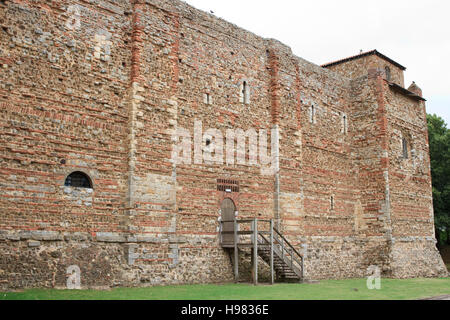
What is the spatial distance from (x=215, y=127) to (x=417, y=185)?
13661 millimetres

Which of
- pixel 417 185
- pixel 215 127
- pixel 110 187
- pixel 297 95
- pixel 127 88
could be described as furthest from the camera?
pixel 417 185

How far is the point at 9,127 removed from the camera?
1223cm

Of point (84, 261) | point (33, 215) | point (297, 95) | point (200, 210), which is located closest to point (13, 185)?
point (33, 215)

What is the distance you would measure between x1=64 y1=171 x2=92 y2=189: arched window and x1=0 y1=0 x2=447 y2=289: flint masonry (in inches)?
1.2

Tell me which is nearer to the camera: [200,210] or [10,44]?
[10,44]

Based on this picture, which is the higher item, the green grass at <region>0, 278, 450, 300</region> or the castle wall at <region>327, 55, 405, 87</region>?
the castle wall at <region>327, 55, 405, 87</region>

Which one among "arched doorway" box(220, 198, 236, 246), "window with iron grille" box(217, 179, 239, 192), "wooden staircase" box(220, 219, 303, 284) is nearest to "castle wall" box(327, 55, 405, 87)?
"window with iron grille" box(217, 179, 239, 192)

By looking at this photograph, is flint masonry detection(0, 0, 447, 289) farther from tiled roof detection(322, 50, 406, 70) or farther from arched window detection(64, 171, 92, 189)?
tiled roof detection(322, 50, 406, 70)

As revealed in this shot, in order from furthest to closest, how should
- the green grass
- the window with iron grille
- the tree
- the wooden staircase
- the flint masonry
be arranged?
the tree < the window with iron grille < the wooden staircase < the flint masonry < the green grass

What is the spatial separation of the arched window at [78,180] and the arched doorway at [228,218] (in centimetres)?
513

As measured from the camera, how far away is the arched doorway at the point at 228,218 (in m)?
16.7

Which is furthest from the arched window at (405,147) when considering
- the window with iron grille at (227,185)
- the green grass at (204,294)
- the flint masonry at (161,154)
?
the green grass at (204,294)

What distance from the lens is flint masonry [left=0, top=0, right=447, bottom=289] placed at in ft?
41.2

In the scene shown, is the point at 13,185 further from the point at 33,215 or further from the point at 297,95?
the point at 297,95
